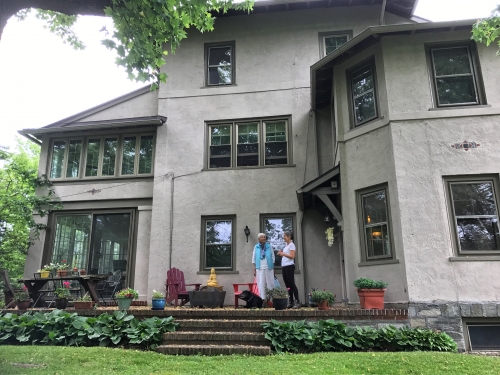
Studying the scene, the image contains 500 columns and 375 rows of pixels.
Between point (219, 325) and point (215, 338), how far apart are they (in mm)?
437

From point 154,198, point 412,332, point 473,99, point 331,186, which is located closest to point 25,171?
point 154,198

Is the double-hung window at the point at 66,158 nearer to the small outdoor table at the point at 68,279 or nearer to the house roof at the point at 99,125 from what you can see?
the house roof at the point at 99,125

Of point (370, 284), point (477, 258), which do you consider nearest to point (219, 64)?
point (370, 284)

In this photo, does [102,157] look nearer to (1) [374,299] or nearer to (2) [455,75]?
(1) [374,299]

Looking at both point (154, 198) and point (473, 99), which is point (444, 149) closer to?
point (473, 99)

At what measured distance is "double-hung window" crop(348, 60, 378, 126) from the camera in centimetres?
838

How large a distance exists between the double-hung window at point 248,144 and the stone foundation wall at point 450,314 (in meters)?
5.36

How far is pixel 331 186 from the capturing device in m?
8.90

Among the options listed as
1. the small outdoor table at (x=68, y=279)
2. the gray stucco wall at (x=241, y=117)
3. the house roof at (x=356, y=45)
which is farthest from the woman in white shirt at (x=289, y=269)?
the small outdoor table at (x=68, y=279)

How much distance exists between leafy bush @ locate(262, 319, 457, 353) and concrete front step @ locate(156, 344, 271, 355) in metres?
0.28

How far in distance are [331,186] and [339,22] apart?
18.3ft

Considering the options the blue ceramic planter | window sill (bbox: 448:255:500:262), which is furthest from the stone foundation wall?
the blue ceramic planter

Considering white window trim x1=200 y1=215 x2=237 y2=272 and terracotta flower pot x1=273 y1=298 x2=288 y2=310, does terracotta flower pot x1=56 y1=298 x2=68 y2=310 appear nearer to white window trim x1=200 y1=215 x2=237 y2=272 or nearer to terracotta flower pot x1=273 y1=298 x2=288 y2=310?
white window trim x1=200 y1=215 x2=237 y2=272

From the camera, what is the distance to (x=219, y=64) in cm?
1204
